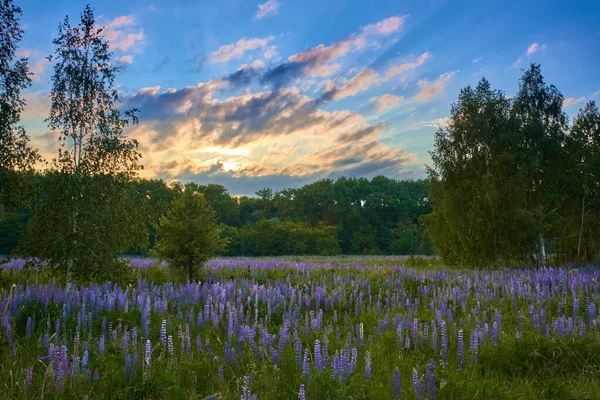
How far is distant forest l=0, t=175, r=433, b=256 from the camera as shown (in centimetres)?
5431

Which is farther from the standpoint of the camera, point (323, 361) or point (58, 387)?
point (323, 361)

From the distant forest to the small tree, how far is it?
3764 cm

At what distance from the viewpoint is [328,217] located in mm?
79000

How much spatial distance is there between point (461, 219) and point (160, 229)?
13.6 m

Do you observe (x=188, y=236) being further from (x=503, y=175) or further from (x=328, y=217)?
(x=328, y=217)

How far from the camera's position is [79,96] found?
11.9 m

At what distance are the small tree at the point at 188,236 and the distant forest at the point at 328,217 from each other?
3764 cm

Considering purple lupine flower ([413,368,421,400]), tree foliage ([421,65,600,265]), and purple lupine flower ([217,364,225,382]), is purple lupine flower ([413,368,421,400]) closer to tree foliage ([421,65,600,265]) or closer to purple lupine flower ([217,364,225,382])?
purple lupine flower ([217,364,225,382])

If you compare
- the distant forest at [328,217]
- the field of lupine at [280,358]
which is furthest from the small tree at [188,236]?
the distant forest at [328,217]

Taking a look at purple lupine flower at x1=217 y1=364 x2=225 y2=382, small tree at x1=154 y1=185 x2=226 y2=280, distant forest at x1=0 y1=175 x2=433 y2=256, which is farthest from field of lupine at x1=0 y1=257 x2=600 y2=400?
distant forest at x1=0 y1=175 x2=433 y2=256

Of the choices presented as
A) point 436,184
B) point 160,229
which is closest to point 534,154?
point 436,184

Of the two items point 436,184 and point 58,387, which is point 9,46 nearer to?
point 58,387

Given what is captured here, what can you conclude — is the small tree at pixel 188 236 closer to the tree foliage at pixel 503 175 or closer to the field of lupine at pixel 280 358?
the field of lupine at pixel 280 358

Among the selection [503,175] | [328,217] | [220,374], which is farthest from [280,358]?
[328,217]
